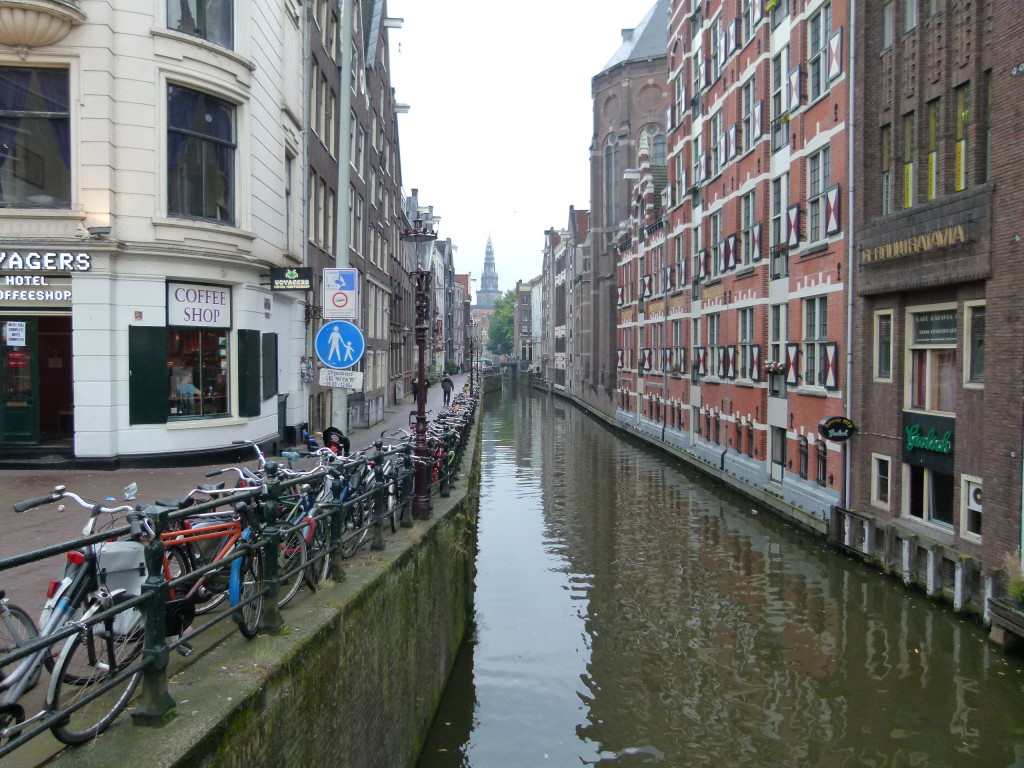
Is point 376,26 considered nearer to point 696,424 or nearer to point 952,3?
point 696,424

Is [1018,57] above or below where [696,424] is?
above

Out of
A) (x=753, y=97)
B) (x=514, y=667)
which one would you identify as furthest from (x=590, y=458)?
(x=514, y=667)

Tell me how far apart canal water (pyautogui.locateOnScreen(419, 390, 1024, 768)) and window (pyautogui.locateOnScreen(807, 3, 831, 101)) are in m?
10.8

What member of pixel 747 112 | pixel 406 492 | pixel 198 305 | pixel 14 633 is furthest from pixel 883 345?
pixel 14 633

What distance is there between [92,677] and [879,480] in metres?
15.5

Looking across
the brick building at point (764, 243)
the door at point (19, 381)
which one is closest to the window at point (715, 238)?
the brick building at point (764, 243)

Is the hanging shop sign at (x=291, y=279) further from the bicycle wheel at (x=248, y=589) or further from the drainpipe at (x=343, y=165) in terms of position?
the bicycle wheel at (x=248, y=589)

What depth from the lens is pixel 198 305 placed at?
1379 centimetres

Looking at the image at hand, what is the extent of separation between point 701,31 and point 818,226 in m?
15.2

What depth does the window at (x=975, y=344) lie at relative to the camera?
1293 cm

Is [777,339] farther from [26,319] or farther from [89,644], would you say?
[89,644]

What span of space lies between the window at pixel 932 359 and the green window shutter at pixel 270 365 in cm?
Result: 1257

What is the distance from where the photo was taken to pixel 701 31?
31047 millimetres

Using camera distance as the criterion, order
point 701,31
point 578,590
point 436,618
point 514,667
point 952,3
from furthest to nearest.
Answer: point 701,31 → point 578,590 → point 952,3 → point 514,667 → point 436,618
